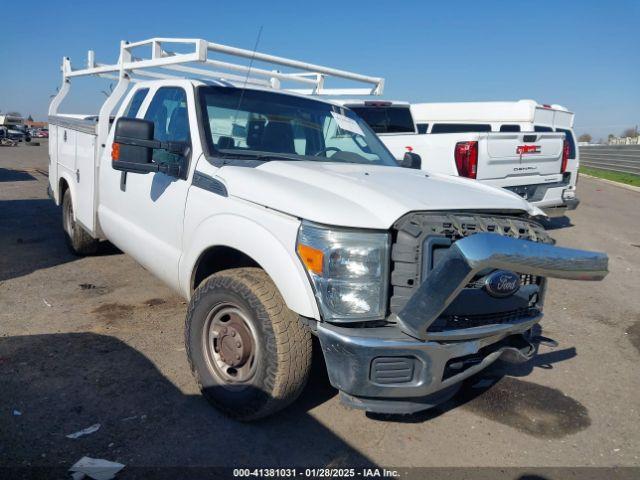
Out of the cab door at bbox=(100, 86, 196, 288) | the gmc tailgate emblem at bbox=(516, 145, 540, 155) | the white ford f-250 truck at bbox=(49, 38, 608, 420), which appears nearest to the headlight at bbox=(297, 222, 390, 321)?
the white ford f-250 truck at bbox=(49, 38, 608, 420)

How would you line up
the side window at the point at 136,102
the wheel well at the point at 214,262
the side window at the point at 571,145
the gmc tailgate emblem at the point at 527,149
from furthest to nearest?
the side window at the point at 571,145 → the gmc tailgate emblem at the point at 527,149 → the side window at the point at 136,102 → the wheel well at the point at 214,262

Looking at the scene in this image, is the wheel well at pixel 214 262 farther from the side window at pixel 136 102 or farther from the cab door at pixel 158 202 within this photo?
the side window at pixel 136 102

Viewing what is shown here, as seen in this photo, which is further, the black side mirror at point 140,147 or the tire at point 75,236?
the tire at point 75,236

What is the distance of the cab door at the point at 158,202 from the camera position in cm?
391

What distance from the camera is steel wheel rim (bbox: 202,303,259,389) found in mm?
3213

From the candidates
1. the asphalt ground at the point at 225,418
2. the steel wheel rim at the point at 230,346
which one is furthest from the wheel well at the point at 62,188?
the steel wheel rim at the point at 230,346

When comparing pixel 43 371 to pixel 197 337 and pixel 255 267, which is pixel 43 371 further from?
pixel 255 267

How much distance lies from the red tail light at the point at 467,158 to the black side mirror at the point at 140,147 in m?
5.32

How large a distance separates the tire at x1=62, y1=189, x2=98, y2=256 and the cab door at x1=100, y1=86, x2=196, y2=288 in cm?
158

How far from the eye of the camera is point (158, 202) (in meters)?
4.12

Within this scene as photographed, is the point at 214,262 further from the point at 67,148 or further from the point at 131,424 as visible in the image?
the point at 67,148

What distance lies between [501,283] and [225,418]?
1799 millimetres

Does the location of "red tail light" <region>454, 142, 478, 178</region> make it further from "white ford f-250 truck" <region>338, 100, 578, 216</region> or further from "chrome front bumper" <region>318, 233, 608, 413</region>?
"chrome front bumper" <region>318, 233, 608, 413</region>

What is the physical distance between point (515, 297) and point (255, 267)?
1.52m
